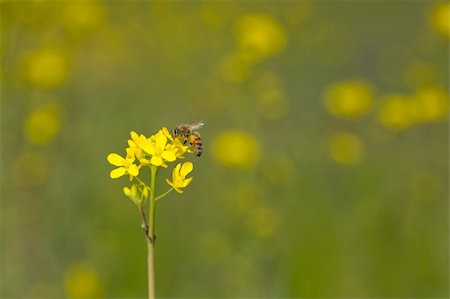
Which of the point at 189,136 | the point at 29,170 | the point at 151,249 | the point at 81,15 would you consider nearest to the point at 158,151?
the point at 151,249

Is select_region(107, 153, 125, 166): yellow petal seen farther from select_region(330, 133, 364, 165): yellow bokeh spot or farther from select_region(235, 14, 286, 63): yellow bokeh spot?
select_region(330, 133, 364, 165): yellow bokeh spot

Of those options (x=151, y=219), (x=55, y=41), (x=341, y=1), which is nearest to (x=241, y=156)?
(x=55, y=41)

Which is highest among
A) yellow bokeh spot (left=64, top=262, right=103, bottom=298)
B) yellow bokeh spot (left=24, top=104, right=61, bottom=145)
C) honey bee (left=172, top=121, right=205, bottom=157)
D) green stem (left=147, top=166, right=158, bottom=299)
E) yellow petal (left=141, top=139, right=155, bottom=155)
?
yellow bokeh spot (left=24, top=104, right=61, bottom=145)

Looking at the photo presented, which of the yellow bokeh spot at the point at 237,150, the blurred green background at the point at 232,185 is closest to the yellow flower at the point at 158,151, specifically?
the blurred green background at the point at 232,185

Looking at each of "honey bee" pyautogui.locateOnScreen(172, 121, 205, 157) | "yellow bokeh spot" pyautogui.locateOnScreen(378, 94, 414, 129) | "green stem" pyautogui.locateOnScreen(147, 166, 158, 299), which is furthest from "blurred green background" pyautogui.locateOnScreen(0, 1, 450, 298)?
"green stem" pyautogui.locateOnScreen(147, 166, 158, 299)

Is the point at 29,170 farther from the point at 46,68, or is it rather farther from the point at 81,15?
the point at 81,15

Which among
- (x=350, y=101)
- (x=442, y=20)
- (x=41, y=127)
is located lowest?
(x=41, y=127)
